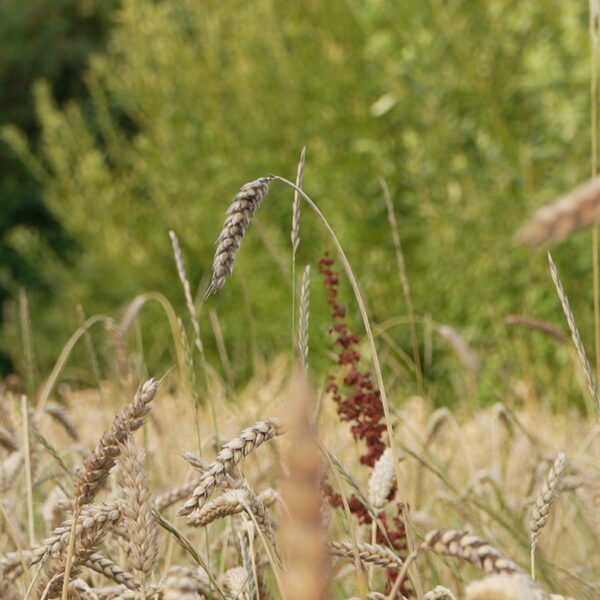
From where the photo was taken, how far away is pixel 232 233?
0.86 metres

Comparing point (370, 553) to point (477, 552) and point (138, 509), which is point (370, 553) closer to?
point (138, 509)

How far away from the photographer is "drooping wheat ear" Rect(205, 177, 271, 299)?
2.81 ft

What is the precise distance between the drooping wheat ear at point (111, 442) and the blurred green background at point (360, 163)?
9.00 feet

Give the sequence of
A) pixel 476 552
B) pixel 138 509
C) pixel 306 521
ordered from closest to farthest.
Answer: pixel 306 521
pixel 476 552
pixel 138 509

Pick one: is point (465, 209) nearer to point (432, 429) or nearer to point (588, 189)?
point (432, 429)

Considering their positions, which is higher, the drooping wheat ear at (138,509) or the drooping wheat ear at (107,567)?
the drooping wheat ear at (138,509)

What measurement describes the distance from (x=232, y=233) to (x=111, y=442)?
0.62ft

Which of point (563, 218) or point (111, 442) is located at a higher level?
point (563, 218)

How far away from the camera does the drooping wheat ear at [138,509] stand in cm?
78

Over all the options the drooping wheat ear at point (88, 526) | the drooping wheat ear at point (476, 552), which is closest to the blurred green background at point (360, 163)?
the drooping wheat ear at point (88, 526)

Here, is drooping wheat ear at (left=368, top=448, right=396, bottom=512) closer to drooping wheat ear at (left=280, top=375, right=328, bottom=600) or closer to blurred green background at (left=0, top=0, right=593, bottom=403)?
drooping wheat ear at (left=280, top=375, right=328, bottom=600)

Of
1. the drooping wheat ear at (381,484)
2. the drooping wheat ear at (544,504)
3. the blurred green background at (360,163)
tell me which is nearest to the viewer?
the drooping wheat ear at (544,504)

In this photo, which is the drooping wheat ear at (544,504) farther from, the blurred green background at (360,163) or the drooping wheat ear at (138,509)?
the blurred green background at (360,163)

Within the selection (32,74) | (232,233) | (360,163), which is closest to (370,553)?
(232,233)
